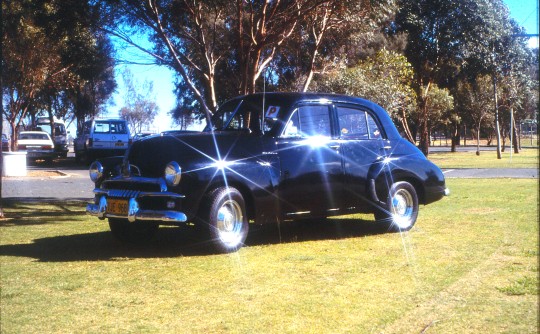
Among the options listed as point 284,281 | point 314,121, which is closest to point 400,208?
point 314,121

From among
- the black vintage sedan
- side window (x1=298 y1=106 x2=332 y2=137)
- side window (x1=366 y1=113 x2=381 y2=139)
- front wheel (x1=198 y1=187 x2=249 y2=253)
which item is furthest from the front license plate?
side window (x1=366 y1=113 x2=381 y2=139)

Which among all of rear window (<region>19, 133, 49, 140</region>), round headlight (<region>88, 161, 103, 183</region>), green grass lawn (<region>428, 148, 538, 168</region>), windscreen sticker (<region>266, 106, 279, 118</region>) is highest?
rear window (<region>19, 133, 49, 140</region>)

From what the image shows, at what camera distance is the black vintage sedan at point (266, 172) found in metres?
7.08

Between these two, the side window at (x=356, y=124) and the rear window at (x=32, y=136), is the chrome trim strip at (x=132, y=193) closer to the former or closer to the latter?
the side window at (x=356, y=124)

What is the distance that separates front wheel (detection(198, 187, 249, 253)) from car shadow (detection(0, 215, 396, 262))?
29cm

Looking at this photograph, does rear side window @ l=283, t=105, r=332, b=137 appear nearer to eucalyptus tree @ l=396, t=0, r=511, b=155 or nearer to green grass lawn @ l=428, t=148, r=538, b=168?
green grass lawn @ l=428, t=148, r=538, b=168

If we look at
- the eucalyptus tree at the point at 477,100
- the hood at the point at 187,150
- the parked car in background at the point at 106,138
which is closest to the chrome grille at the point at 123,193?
the hood at the point at 187,150

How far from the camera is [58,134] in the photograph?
42000mm

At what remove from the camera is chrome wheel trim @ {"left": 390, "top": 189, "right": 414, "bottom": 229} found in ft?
29.0

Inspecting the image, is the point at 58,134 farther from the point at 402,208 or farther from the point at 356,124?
the point at 402,208

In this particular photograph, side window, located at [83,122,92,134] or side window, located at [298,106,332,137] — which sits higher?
side window, located at [83,122,92,134]

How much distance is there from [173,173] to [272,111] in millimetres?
→ 1741

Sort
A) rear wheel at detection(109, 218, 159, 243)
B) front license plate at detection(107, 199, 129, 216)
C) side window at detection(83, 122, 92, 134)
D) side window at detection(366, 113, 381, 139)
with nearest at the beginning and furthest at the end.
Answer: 1. front license plate at detection(107, 199, 129, 216)
2. rear wheel at detection(109, 218, 159, 243)
3. side window at detection(366, 113, 381, 139)
4. side window at detection(83, 122, 92, 134)

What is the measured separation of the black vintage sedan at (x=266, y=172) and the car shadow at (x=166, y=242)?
0.35 meters
